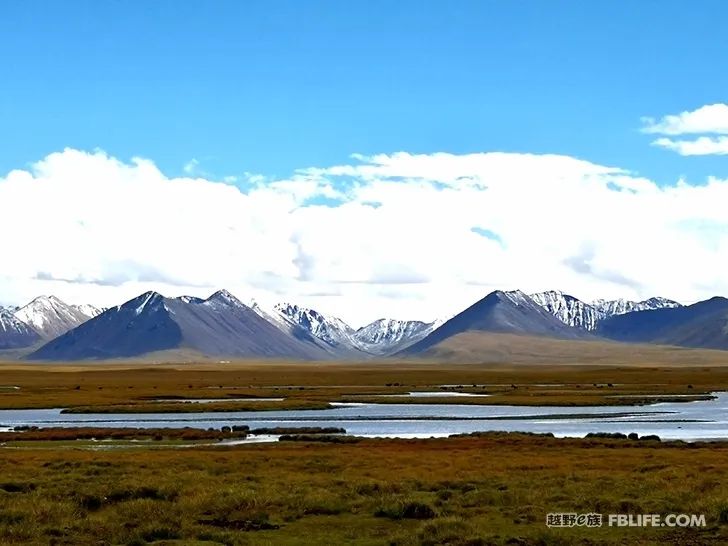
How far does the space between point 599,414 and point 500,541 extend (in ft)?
240

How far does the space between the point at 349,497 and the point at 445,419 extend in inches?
2248

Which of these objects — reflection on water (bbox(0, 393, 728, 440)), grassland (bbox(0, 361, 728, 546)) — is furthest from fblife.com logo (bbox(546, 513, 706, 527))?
reflection on water (bbox(0, 393, 728, 440))

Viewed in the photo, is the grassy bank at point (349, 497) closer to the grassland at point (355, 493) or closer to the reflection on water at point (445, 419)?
the grassland at point (355, 493)

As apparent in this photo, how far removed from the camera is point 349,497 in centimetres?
3141

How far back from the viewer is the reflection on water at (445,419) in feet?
243

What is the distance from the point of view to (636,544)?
77.9ft

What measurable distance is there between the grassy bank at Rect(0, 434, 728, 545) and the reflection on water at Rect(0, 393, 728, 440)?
26188 millimetres

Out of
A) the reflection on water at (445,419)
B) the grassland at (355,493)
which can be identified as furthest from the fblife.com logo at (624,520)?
the reflection on water at (445,419)

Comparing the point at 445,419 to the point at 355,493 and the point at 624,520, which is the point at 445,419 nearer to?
the point at 355,493

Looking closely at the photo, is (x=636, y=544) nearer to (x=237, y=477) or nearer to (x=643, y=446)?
(x=237, y=477)

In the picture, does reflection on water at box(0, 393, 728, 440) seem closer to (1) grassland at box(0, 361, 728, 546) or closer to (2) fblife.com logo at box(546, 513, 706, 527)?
(1) grassland at box(0, 361, 728, 546)

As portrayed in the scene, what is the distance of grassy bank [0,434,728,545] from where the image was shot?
984 inches

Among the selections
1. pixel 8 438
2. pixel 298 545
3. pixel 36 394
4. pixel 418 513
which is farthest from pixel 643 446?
pixel 36 394

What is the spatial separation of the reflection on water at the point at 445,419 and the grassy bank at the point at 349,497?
26.2 metres
